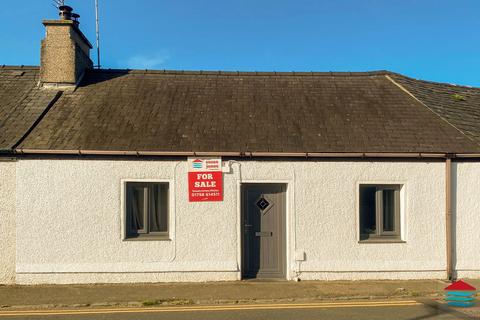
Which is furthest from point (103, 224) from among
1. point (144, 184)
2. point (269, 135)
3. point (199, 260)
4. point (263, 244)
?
point (269, 135)

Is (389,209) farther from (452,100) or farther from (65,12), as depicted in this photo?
(65,12)

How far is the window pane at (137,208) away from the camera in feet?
30.2

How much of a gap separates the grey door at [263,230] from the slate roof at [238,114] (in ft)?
3.50

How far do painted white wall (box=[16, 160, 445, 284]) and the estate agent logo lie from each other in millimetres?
1110

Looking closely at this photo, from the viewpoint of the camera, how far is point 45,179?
29.3 feet

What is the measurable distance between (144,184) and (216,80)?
4.66 metres

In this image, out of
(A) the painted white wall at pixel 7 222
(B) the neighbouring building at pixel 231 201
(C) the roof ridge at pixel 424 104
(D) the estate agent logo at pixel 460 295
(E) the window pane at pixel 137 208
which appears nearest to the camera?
(D) the estate agent logo at pixel 460 295

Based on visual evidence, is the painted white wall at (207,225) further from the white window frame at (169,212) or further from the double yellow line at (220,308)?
the double yellow line at (220,308)

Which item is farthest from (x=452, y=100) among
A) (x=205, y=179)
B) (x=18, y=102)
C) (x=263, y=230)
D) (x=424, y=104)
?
(x=18, y=102)

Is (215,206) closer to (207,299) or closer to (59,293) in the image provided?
(207,299)

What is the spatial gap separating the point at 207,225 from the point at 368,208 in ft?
12.8

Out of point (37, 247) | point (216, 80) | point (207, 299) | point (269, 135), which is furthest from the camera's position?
point (216, 80)

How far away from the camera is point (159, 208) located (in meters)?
9.33

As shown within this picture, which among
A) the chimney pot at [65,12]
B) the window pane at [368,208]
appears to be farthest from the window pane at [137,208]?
the chimney pot at [65,12]
